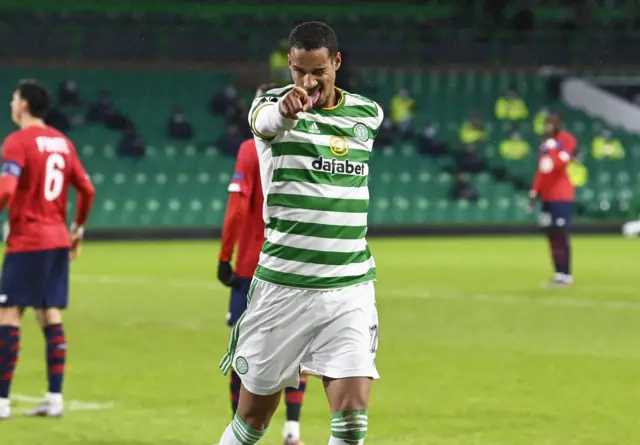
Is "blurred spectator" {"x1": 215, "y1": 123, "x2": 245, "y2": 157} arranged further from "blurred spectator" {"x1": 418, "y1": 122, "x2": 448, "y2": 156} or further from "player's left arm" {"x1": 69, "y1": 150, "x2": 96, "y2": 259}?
"player's left arm" {"x1": 69, "y1": 150, "x2": 96, "y2": 259}

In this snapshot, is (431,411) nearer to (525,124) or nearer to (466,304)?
(466,304)

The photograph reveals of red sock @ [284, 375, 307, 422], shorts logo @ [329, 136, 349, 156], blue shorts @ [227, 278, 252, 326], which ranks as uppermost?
shorts logo @ [329, 136, 349, 156]

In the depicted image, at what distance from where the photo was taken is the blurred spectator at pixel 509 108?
1582 inches

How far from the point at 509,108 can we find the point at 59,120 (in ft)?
42.4

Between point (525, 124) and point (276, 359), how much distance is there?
35.1 metres

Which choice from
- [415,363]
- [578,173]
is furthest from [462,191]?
[415,363]

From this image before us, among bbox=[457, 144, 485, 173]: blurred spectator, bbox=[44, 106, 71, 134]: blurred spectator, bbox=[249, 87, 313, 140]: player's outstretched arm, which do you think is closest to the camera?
bbox=[249, 87, 313, 140]: player's outstretched arm

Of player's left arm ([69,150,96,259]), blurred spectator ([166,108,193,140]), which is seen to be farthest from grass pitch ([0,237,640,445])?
blurred spectator ([166,108,193,140])

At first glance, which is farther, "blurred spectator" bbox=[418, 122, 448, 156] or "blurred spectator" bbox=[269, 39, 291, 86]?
"blurred spectator" bbox=[418, 122, 448, 156]

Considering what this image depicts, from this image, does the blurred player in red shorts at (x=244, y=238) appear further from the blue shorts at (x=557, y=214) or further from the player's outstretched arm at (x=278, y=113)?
the blue shorts at (x=557, y=214)

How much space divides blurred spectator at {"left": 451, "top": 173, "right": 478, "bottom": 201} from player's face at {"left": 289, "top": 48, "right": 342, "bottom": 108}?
31.7 m

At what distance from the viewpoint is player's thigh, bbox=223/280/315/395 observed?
592 cm

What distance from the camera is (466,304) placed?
17625 mm

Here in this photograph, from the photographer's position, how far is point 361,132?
5996 mm
